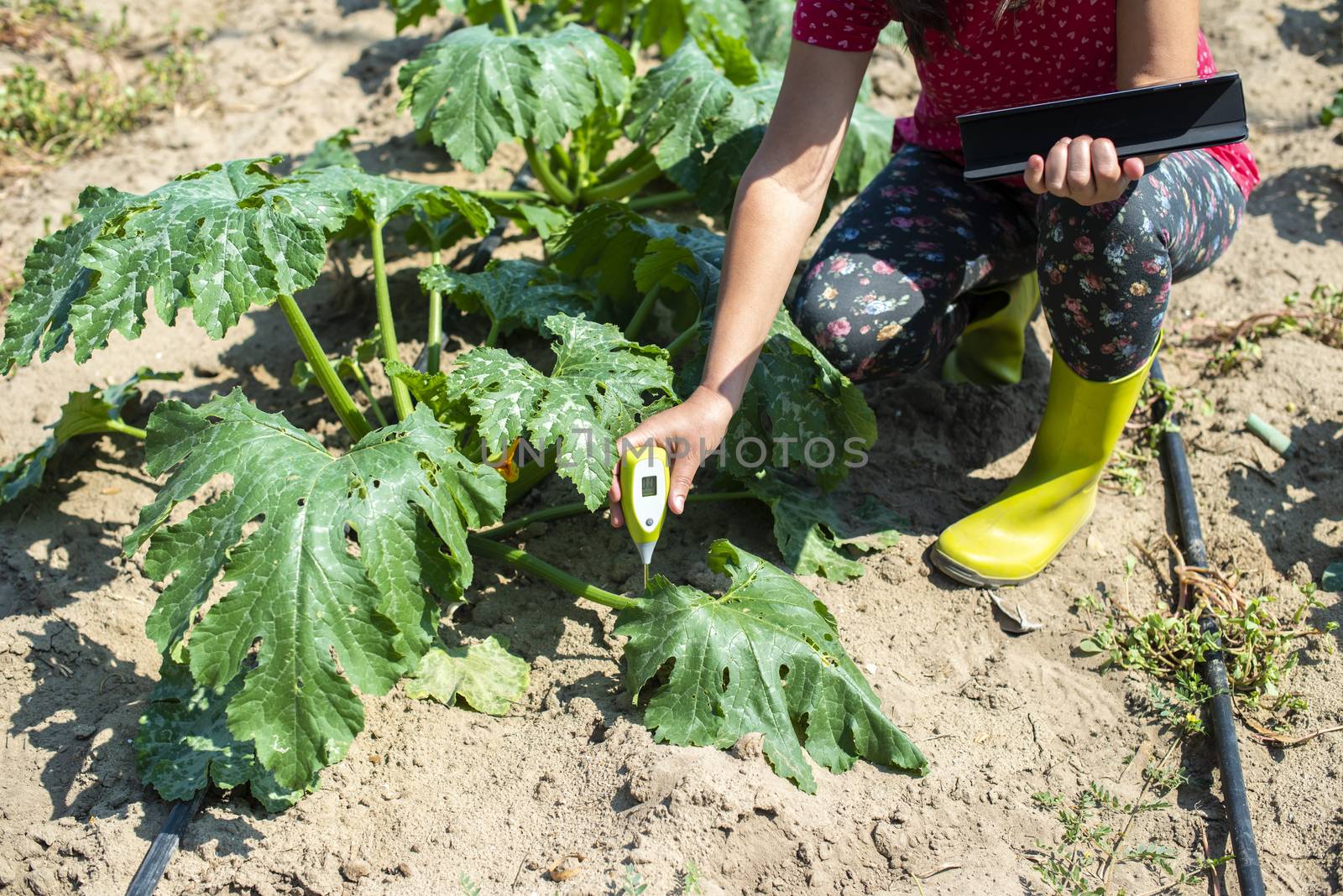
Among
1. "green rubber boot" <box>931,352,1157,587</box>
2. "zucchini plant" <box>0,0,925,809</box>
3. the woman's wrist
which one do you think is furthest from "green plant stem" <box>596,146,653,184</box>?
the woman's wrist

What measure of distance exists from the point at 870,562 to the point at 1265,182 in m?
2.35

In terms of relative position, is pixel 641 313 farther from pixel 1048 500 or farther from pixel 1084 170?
pixel 1084 170

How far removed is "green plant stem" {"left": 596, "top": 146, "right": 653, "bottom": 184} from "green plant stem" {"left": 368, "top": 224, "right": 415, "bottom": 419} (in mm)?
1126

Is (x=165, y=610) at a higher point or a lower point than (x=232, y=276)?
lower

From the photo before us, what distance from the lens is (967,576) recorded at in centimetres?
266

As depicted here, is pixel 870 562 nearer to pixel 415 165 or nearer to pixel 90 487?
pixel 90 487

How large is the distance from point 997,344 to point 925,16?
1079mm

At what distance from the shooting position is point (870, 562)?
273 cm

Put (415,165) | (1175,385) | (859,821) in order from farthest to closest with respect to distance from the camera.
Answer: (415,165) → (1175,385) → (859,821)

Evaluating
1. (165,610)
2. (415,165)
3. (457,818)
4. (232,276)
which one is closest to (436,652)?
(457,818)

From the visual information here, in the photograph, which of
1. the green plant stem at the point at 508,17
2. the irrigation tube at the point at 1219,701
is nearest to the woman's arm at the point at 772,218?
the irrigation tube at the point at 1219,701

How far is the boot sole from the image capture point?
2658mm

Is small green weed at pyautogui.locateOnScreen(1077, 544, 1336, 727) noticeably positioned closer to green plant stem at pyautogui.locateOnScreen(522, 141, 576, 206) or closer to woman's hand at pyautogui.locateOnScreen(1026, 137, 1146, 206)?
woman's hand at pyautogui.locateOnScreen(1026, 137, 1146, 206)

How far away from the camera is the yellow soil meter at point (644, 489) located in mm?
2020
